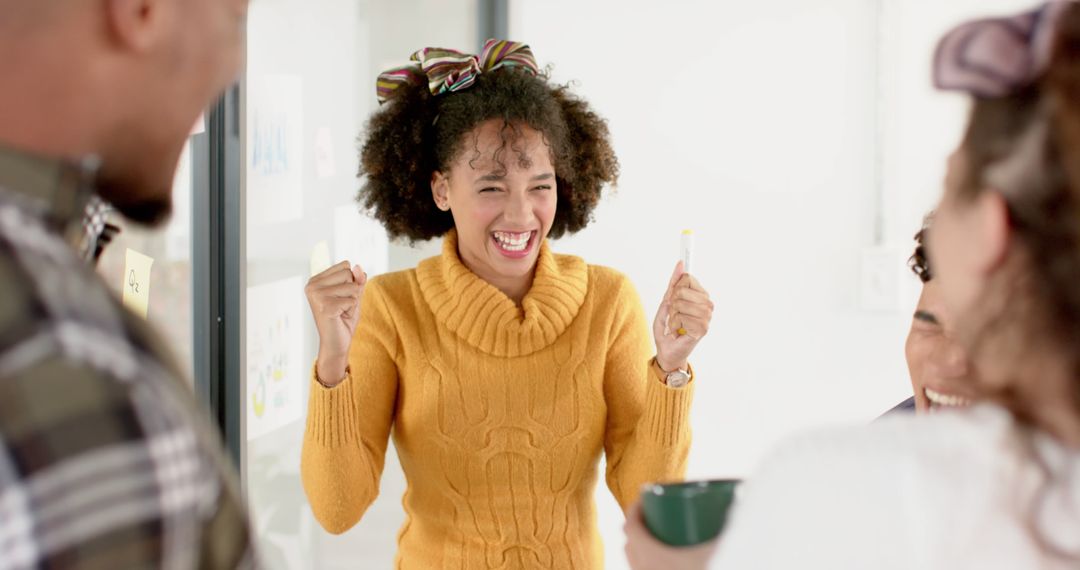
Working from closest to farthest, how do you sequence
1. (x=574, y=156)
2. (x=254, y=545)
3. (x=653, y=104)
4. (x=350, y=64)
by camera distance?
(x=254, y=545) → (x=574, y=156) → (x=350, y=64) → (x=653, y=104)

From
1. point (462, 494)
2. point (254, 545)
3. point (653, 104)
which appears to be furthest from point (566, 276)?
point (653, 104)

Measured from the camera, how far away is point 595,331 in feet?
5.64

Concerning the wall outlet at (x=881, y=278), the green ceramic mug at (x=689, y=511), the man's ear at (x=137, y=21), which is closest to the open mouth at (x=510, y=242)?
the green ceramic mug at (x=689, y=511)

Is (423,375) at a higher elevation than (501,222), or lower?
lower

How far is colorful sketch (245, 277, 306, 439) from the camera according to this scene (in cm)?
190

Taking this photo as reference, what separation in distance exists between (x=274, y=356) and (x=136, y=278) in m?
0.55

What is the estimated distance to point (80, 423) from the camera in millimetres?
536

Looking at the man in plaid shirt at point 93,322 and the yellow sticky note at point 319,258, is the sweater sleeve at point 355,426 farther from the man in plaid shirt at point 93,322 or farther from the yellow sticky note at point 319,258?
the man in plaid shirt at point 93,322

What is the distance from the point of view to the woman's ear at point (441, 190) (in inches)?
70.8

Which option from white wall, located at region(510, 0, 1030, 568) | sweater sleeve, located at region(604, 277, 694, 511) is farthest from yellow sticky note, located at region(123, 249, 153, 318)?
white wall, located at region(510, 0, 1030, 568)

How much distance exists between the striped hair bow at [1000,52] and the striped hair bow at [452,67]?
1.23m

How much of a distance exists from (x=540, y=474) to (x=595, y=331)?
237 mm

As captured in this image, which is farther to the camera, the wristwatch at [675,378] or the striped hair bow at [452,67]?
the striped hair bow at [452,67]

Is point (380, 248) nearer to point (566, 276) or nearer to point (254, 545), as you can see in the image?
point (566, 276)
